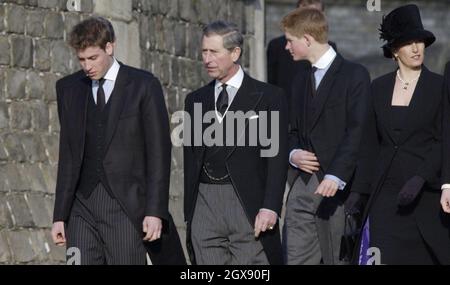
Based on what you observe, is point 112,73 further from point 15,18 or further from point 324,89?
point 15,18

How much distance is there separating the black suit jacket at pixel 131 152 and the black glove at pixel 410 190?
141 centimetres

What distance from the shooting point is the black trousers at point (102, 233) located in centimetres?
1153

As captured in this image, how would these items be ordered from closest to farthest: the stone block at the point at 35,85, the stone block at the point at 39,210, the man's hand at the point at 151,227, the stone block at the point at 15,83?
the man's hand at the point at 151,227, the stone block at the point at 15,83, the stone block at the point at 39,210, the stone block at the point at 35,85

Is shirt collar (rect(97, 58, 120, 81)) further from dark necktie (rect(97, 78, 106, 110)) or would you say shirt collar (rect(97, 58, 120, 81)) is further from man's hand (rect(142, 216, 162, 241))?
man's hand (rect(142, 216, 162, 241))

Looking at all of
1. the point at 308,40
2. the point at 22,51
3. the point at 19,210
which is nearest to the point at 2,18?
the point at 22,51

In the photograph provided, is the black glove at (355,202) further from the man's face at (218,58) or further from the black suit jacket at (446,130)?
the man's face at (218,58)

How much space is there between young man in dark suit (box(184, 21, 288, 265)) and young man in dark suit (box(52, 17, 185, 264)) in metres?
0.40

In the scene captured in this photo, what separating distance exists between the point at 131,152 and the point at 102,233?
504mm

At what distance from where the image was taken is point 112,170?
11516 millimetres

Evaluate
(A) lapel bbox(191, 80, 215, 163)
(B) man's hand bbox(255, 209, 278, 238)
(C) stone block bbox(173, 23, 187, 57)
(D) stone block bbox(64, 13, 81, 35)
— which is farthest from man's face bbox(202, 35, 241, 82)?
(C) stone block bbox(173, 23, 187, 57)

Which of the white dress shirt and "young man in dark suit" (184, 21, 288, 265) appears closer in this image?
the white dress shirt

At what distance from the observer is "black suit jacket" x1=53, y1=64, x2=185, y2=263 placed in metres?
11.5

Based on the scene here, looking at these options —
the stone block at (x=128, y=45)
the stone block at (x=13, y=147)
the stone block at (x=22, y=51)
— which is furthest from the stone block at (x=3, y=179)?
the stone block at (x=128, y=45)

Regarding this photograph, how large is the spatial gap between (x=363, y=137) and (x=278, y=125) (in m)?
0.59
